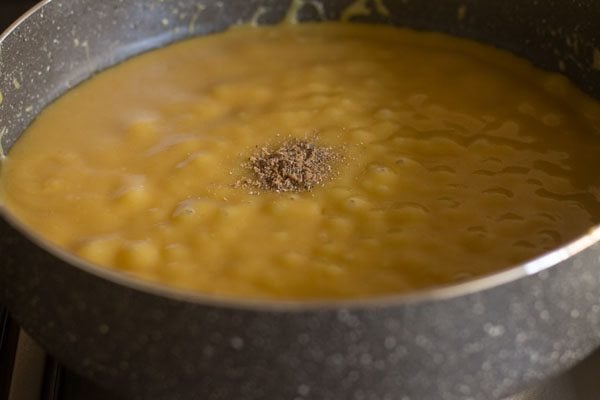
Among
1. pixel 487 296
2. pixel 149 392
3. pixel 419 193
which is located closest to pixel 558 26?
pixel 419 193

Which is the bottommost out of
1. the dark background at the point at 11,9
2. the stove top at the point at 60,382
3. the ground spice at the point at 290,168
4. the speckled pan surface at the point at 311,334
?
the stove top at the point at 60,382

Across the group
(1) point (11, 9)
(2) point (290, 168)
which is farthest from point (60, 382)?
(1) point (11, 9)

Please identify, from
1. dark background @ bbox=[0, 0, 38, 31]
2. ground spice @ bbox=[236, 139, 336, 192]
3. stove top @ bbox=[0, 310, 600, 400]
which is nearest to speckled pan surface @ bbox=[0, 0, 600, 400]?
stove top @ bbox=[0, 310, 600, 400]

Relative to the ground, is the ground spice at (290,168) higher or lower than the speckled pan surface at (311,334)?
lower

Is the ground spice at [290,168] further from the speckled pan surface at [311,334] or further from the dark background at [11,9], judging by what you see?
the dark background at [11,9]

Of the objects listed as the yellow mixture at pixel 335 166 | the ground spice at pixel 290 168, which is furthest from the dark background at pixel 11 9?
the ground spice at pixel 290 168

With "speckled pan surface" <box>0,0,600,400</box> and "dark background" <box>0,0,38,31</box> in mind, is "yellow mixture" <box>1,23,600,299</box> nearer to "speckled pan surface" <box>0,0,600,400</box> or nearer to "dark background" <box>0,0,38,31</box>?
"speckled pan surface" <box>0,0,600,400</box>

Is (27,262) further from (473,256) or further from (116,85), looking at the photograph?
(116,85)
